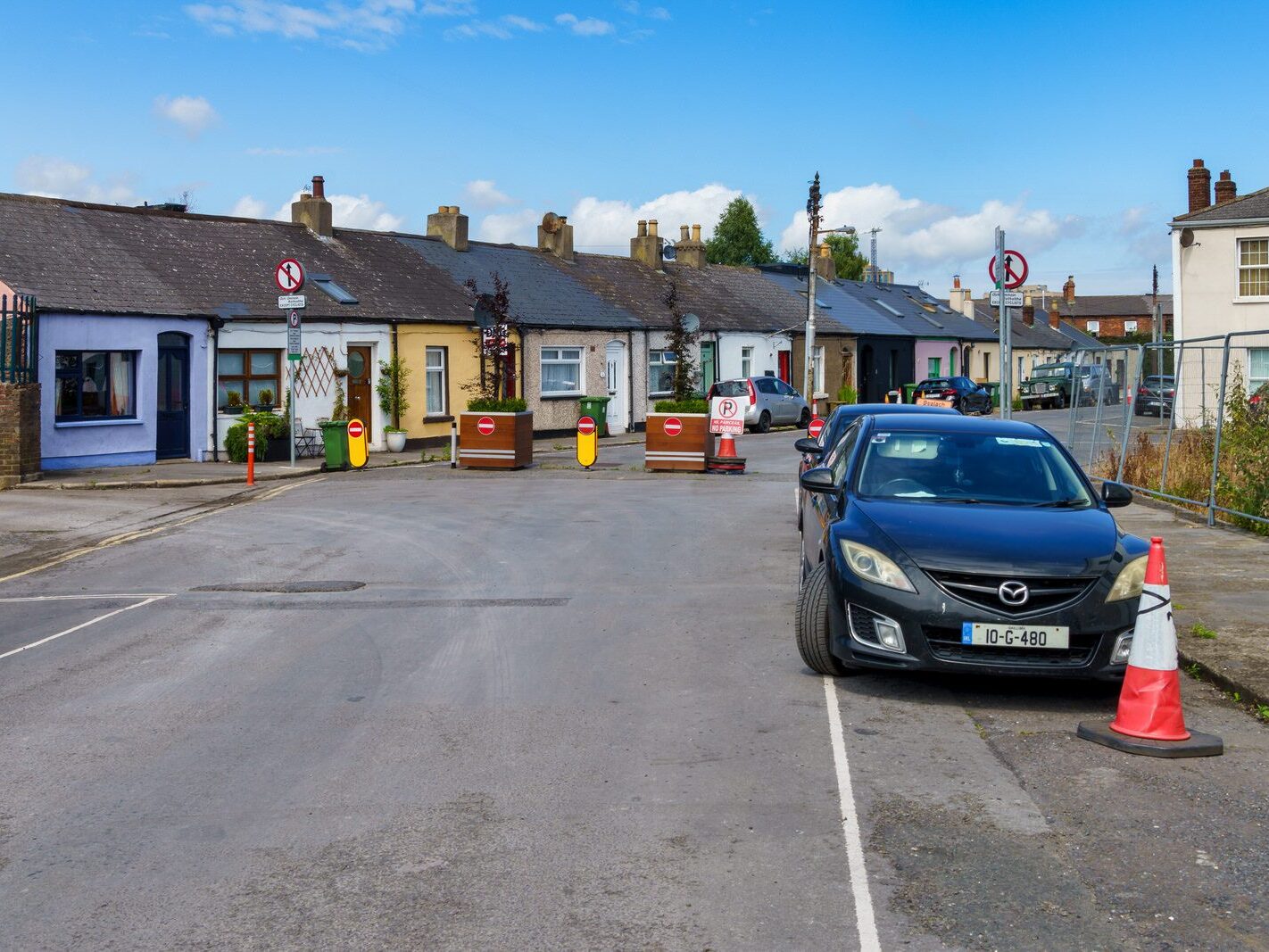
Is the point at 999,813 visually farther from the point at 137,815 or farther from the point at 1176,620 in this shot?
the point at 1176,620

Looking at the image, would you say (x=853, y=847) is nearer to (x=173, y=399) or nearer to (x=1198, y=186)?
(x=173, y=399)

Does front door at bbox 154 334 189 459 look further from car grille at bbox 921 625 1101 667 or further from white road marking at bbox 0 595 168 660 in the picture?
car grille at bbox 921 625 1101 667

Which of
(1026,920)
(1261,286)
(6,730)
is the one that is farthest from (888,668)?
(1261,286)

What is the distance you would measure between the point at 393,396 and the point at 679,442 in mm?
10472

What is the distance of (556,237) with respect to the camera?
45594 mm

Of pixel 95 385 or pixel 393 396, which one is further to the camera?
pixel 393 396

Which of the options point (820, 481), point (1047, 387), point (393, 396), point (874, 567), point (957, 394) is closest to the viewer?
point (874, 567)

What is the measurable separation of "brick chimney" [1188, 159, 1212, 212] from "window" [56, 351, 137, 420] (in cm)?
3360

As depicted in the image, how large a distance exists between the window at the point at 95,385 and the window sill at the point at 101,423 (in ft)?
0.38

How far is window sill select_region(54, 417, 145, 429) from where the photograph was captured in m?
26.1

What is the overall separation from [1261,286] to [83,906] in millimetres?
36627

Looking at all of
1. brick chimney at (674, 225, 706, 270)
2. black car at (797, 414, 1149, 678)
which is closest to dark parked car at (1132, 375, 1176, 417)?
black car at (797, 414, 1149, 678)

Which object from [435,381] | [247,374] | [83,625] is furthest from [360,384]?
[83,625]

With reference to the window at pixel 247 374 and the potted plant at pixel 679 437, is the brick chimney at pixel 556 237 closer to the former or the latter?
the window at pixel 247 374
